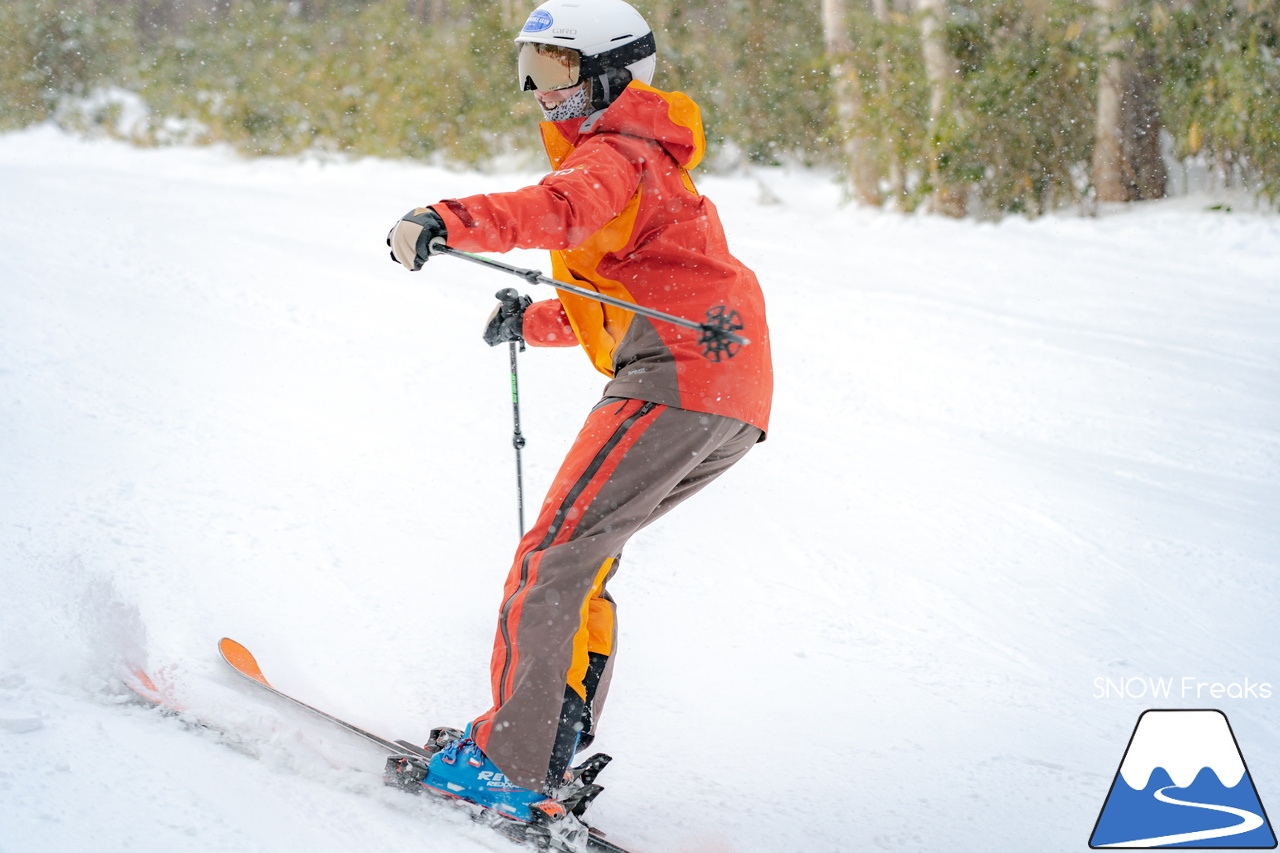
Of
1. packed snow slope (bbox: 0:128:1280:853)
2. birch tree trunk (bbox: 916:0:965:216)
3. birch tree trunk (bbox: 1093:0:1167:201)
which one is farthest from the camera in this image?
birch tree trunk (bbox: 916:0:965:216)

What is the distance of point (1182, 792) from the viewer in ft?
7.81

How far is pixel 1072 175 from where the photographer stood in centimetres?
855

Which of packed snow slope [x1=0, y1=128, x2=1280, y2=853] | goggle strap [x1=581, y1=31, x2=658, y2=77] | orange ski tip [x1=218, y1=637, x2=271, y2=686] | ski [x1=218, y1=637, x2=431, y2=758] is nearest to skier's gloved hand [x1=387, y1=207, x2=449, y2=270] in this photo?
goggle strap [x1=581, y1=31, x2=658, y2=77]

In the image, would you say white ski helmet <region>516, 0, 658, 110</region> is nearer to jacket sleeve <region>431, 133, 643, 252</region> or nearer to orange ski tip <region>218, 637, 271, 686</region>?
jacket sleeve <region>431, 133, 643, 252</region>

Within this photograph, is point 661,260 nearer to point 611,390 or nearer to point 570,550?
point 611,390

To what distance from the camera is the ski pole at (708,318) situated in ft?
6.15

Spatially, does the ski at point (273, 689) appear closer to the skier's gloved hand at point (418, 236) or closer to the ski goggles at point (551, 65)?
the skier's gloved hand at point (418, 236)

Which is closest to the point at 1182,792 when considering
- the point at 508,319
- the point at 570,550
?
the point at 570,550

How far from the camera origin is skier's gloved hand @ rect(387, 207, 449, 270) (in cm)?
174

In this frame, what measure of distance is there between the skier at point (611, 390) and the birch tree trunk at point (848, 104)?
24.3 ft

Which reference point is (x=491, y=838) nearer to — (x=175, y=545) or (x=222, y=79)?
(x=175, y=545)

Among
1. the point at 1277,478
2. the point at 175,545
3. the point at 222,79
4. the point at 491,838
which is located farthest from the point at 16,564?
the point at 222,79

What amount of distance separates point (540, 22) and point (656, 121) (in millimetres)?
372

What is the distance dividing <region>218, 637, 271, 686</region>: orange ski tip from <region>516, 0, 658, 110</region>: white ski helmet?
163 cm
